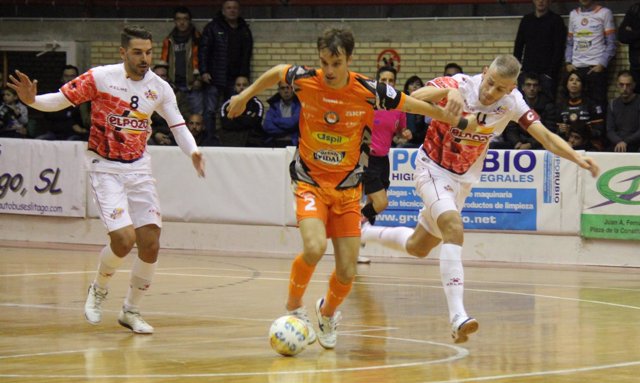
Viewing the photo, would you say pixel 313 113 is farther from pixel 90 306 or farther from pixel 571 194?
pixel 571 194

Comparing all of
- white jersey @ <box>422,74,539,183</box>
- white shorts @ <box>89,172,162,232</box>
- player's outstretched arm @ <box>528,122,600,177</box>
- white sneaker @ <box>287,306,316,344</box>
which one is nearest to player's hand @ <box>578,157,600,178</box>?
player's outstretched arm @ <box>528,122,600,177</box>

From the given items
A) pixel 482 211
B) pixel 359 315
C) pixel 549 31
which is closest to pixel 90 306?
pixel 359 315

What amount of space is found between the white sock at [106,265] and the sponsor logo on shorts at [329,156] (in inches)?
90.9

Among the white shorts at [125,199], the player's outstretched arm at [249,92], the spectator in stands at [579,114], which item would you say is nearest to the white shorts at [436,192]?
the player's outstretched arm at [249,92]

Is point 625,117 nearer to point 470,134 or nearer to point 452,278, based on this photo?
point 470,134

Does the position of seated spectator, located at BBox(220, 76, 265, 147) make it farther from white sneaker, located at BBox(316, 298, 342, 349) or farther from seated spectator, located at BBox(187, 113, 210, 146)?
white sneaker, located at BBox(316, 298, 342, 349)

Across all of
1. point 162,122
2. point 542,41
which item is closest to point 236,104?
point 542,41

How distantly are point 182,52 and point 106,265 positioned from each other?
11602 millimetres

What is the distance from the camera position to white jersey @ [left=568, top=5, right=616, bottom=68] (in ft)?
61.3

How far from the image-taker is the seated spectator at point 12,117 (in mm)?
21312

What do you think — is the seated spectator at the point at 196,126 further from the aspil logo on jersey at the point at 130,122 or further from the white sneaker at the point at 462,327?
the white sneaker at the point at 462,327

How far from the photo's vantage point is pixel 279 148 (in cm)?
1794

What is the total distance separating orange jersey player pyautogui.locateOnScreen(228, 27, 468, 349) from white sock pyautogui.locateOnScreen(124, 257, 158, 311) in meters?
1.69

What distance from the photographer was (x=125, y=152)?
10.1m
